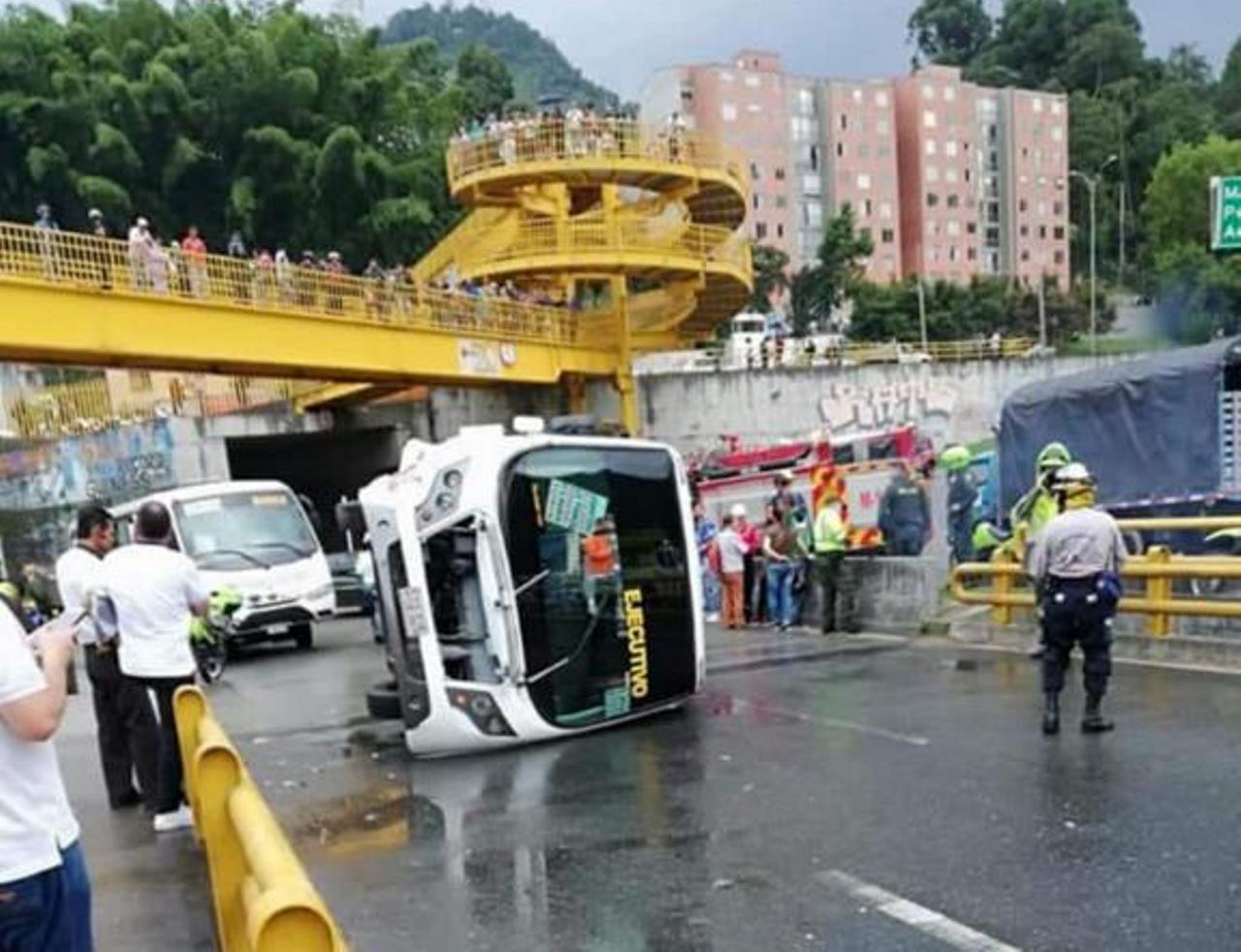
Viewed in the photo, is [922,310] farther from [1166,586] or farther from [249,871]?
[249,871]

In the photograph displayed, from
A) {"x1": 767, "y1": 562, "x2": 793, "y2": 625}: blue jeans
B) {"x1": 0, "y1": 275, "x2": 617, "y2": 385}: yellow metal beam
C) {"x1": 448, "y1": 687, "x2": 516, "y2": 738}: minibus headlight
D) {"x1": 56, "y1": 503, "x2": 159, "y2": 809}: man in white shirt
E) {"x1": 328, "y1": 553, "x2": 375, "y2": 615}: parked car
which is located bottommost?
{"x1": 328, "y1": 553, "x2": 375, "y2": 615}: parked car

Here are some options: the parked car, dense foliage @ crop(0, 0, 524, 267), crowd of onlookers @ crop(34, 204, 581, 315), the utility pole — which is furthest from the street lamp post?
the parked car

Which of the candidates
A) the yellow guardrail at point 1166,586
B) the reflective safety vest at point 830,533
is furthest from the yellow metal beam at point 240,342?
the yellow guardrail at point 1166,586

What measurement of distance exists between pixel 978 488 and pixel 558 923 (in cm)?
1241

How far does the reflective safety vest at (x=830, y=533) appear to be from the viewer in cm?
1530

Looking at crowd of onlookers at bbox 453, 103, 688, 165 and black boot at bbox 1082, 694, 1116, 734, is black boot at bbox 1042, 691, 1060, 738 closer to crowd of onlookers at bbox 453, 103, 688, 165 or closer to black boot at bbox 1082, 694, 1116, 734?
black boot at bbox 1082, 694, 1116, 734

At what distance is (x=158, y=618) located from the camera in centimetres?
730

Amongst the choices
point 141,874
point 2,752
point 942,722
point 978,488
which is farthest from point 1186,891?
point 978,488

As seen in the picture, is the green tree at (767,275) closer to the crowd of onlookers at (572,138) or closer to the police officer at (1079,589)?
the crowd of onlookers at (572,138)

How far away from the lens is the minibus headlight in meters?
9.05

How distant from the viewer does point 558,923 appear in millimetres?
5547

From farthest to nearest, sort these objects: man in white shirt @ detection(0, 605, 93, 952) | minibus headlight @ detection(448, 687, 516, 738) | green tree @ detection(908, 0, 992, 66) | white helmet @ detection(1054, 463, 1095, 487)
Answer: green tree @ detection(908, 0, 992, 66), minibus headlight @ detection(448, 687, 516, 738), white helmet @ detection(1054, 463, 1095, 487), man in white shirt @ detection(0, 605, 93, 952)

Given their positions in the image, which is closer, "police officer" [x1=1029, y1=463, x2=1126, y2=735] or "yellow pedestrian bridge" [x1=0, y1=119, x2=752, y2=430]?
"police officer" [x1=1029, y1=463, x2=1126, y2=735]

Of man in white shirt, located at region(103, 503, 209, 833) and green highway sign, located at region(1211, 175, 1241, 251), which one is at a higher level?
green highway sign, located at region(1211, 175, 1241, 251)
